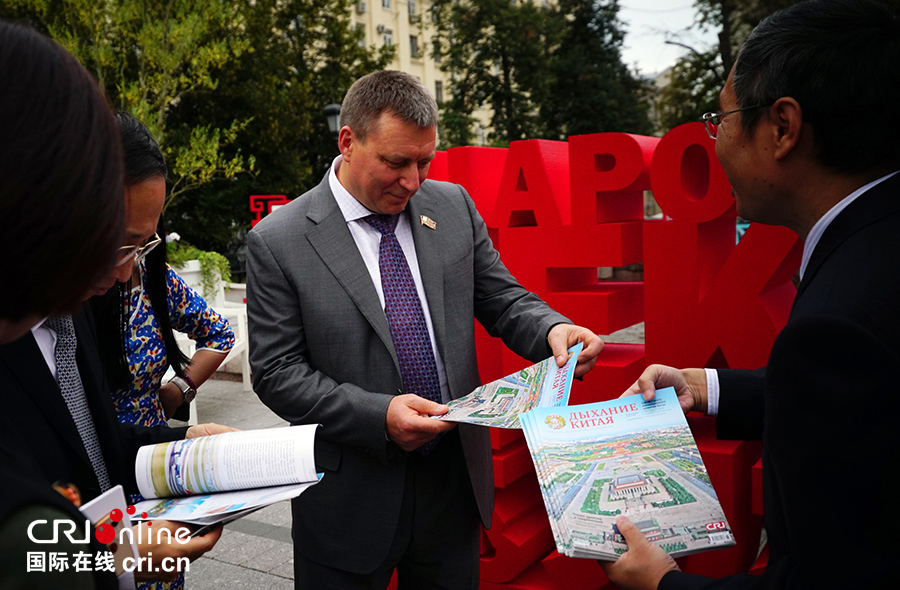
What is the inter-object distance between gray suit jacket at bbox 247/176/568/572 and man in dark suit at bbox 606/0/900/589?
93 centimetres

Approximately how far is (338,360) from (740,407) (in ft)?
4.14

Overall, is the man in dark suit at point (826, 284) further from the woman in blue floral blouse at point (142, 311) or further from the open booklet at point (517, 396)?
the woman in blue floral blouse at point (142, 311)

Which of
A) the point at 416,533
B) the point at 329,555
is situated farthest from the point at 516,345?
the point at 329,555

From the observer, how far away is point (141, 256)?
7.82ft

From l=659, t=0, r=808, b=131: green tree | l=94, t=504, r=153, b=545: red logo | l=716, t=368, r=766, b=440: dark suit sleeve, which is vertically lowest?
l=716, t=368, r=766, b=440: dark suit sleeve

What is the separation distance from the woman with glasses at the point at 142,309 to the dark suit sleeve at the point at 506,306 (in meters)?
1.16

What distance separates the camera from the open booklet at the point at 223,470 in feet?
5.32

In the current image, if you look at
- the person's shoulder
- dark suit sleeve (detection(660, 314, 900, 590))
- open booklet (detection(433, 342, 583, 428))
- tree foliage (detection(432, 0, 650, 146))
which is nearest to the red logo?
open booklet (detection(433, 342, 583, 428))

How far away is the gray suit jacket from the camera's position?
7.32ft

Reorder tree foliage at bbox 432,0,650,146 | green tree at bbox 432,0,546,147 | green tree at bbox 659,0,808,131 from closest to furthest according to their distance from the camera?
green tree at bbox 659,0,808,131 < green tree at bbox 432,0,546,147 < tree foliage at bbox 432,0,650,146

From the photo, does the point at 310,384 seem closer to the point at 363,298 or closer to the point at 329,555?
the point at 363,298

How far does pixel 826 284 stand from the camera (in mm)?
1276

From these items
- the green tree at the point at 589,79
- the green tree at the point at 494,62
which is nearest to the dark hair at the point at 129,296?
the green tree at the point at 494,62

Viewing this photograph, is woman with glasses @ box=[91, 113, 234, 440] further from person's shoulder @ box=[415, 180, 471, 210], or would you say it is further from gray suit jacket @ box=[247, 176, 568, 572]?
person's shoulder @ box=[415, 180, 471, 210]
